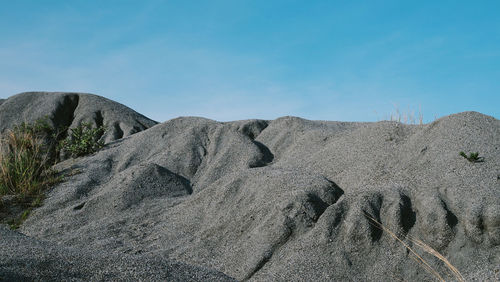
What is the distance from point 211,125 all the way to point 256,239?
459 centimetres

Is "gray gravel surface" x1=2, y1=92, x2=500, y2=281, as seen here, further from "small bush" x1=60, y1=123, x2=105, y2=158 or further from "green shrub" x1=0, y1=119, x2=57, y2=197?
"small bush" x1=60, y1=123, x2=105, y2=158

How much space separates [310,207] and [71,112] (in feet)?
33.1

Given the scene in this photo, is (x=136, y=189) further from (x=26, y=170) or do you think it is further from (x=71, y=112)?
(x=71, y=112)

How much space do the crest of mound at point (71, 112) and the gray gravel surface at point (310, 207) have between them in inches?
175

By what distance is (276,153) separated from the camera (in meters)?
7.81

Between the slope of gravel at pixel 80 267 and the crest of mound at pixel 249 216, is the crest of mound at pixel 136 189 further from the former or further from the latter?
the slope of gravel at pixel 80 267

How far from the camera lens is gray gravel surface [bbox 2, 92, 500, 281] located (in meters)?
4.20

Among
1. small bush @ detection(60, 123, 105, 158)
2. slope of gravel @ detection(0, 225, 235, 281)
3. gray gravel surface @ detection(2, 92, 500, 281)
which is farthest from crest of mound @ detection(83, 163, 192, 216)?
slope of gravel @ detection(0, 225, 235, 281)

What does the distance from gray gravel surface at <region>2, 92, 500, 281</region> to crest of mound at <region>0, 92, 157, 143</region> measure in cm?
445

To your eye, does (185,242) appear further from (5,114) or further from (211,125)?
(5,114)

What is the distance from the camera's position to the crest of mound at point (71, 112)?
39.8 ft

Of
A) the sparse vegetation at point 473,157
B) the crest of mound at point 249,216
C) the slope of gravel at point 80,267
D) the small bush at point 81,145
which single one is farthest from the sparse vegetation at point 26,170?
the sparse vegetation at point 473,157

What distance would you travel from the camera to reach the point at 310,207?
4711mm

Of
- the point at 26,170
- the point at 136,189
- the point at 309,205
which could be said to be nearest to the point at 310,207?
the point at 309,205
